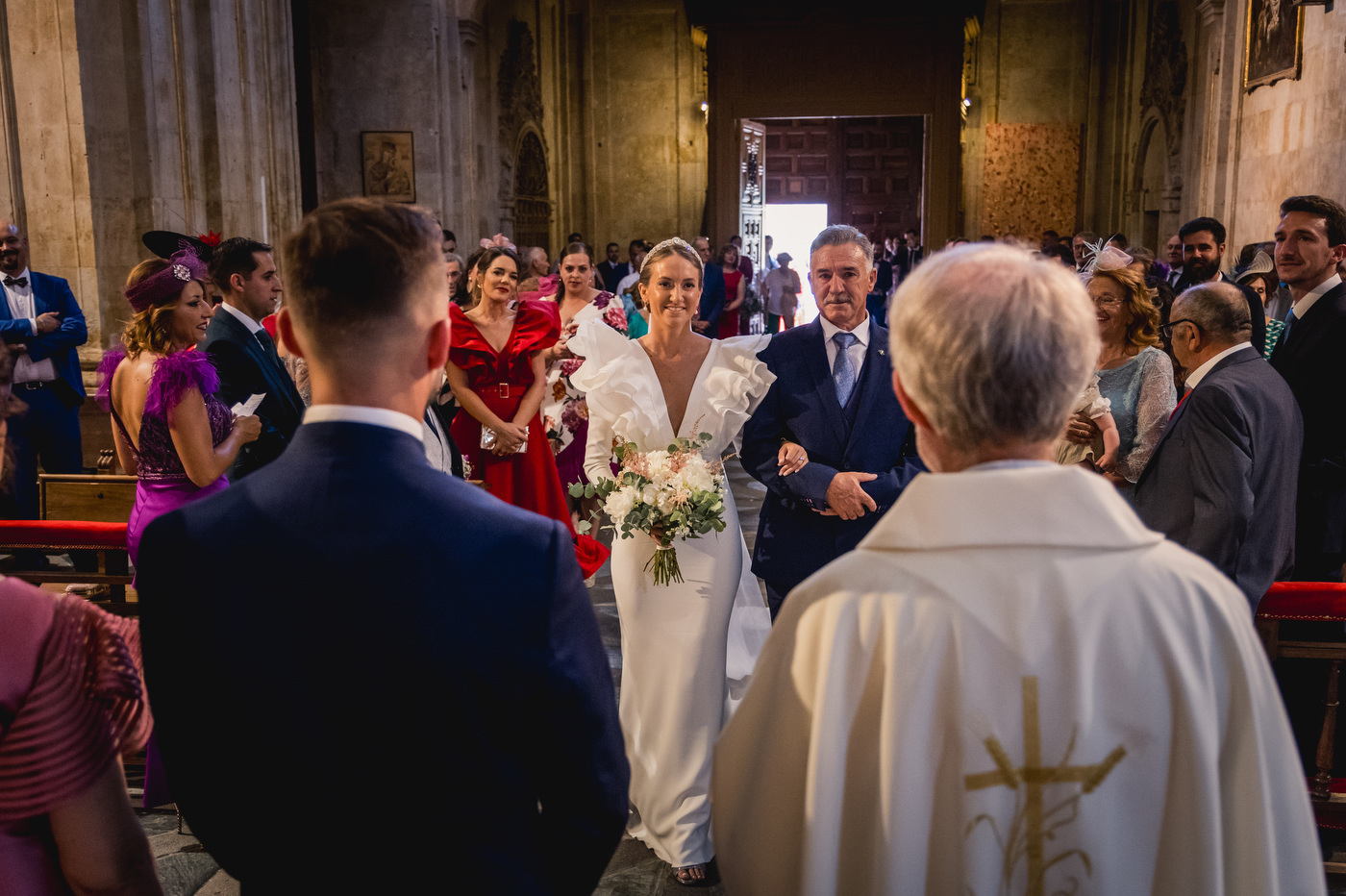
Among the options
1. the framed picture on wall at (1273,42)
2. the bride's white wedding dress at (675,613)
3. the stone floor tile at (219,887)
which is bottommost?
the stone floor tile at (219,887)

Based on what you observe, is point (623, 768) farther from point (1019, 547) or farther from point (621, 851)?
point (621, 851)

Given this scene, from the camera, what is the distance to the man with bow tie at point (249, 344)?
3.80 metres

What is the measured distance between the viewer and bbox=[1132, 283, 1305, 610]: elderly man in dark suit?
2.92 meters

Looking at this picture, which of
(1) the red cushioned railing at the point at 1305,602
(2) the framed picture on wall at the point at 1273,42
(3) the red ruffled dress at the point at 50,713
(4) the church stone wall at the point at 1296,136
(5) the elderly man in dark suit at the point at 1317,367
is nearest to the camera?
(3) the red ruffled dress at the point at 50,713

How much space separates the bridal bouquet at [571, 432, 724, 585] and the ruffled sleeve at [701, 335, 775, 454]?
118mm

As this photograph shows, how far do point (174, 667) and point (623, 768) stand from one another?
59cm

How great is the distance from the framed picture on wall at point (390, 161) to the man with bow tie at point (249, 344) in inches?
356

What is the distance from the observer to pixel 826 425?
3.23 m

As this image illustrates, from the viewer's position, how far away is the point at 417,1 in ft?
40.1

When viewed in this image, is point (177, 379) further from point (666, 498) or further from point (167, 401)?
point (666, 498)

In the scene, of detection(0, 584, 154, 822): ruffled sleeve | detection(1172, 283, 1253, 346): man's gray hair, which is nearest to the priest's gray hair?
detection(0, 584, 154, 822): ruffled sleeve

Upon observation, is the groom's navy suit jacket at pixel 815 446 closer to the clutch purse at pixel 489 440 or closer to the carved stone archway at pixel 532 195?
the clutch purse at pixel 489 440

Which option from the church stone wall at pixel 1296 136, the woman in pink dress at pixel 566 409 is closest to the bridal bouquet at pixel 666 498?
the woman in pink dress at pixel 566 409

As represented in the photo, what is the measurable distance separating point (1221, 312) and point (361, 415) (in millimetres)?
2763
